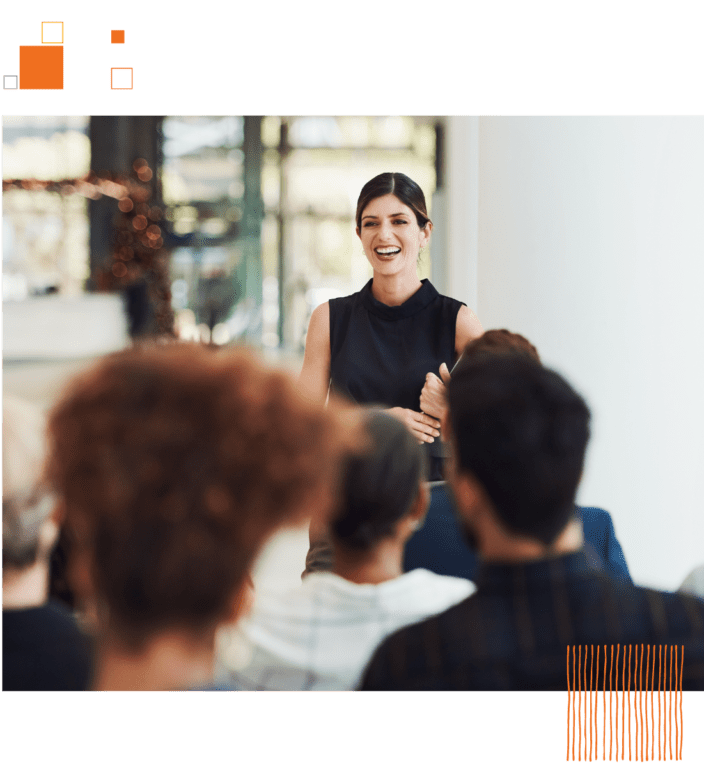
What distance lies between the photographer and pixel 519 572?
1.55m

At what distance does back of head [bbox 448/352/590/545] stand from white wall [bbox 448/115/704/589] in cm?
67

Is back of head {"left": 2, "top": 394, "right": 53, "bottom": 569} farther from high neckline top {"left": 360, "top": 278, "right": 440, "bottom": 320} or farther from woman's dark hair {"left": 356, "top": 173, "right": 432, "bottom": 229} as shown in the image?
woman's dark hair {"left": 356, "top": 173, "right": 432, "bottom": 229}

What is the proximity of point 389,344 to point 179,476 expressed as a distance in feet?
4.34

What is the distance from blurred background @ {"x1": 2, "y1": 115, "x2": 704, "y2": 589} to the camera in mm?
2230

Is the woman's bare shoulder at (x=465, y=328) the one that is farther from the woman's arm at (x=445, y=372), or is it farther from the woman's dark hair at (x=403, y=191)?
the woman's dark hair at (x=403, y=191)

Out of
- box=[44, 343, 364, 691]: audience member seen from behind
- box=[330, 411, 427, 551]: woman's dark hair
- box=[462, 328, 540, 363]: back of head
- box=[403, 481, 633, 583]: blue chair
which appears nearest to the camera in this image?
box=[44, 343, 364, 691]: audience member seen from behind

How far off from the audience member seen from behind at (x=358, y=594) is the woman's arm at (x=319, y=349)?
0.40 meters

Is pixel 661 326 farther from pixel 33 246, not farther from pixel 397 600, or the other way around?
pixel 33 246

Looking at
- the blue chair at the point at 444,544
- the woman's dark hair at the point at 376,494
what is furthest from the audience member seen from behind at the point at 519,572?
the blue chair at the point at 444,544

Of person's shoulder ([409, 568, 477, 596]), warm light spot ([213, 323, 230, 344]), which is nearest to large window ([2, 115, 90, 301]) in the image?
warm light spot ([213, 323, 230, 344])

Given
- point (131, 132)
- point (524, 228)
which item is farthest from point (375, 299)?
point (131, 132)
